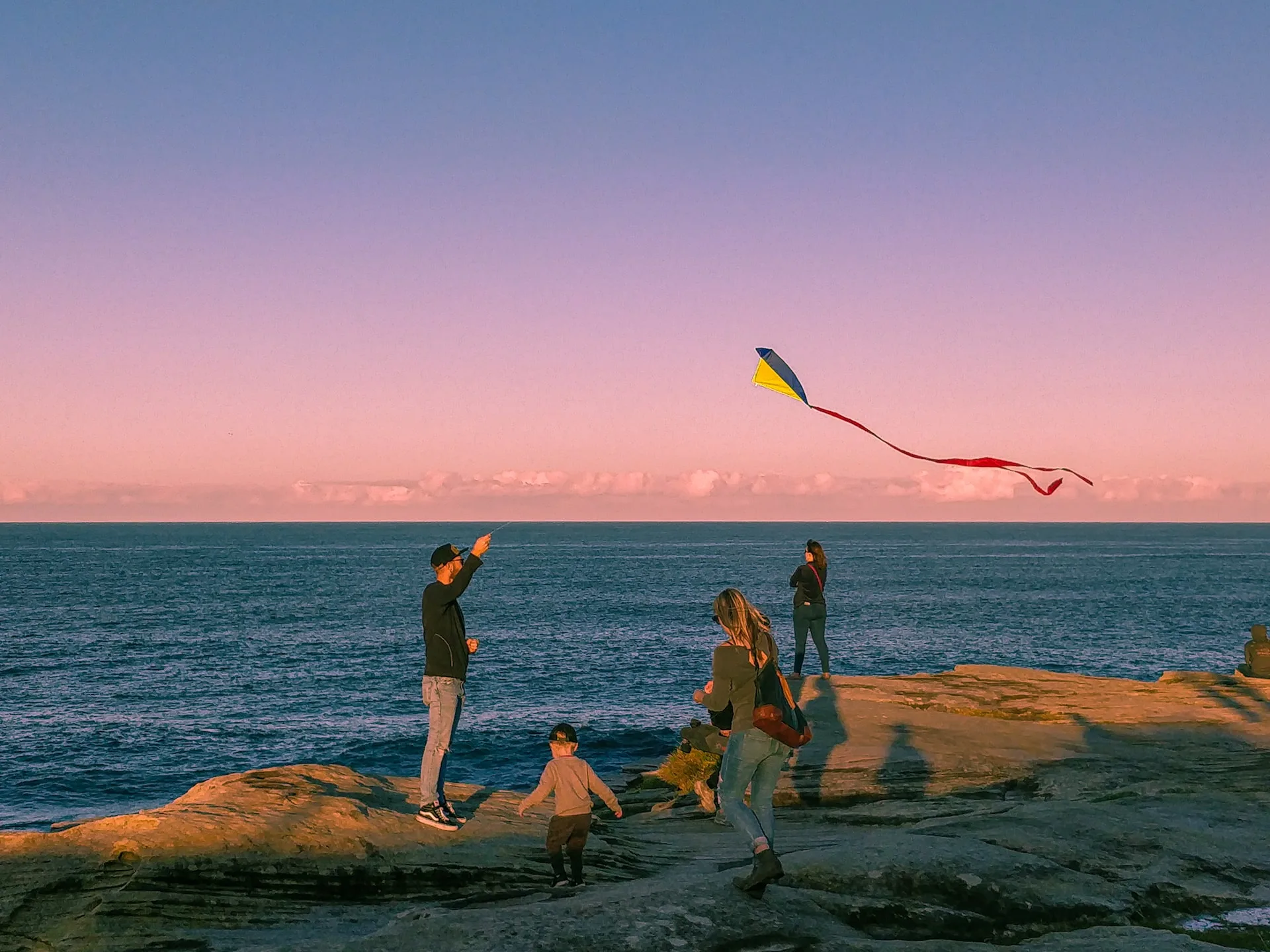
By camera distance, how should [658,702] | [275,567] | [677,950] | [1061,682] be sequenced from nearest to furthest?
[677,950] → [1061,682] → [658,702] → [275,567]

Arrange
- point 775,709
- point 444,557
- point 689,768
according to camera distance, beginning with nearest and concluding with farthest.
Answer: point 775,709, point 444,557, point 689,768

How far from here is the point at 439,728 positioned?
34.3 ft

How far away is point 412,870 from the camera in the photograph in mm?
9352

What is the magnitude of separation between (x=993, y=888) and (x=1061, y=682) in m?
14.0

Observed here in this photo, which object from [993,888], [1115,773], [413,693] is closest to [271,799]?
[993,888]

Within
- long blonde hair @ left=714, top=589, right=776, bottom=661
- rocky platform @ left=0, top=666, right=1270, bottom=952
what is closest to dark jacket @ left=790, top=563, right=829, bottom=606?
rocky platform @ left=0, top=666, right=1270, bottom=952

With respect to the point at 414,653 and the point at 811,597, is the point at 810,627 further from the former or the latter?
the point at 414,653

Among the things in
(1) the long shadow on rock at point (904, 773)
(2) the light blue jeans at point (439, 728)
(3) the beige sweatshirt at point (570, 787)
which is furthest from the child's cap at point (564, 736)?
(1) the long shadow on rock at point (904, 773)

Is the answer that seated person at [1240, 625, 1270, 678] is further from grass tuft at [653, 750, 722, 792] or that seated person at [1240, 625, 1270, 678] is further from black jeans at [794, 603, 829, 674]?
grass tuft at [653, 750, 722, 792]

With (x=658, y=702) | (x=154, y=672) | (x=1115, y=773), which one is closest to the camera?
(x=1115, y=773)

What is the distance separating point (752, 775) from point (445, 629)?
3692 mm

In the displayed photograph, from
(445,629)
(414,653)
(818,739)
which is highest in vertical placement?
(445,629)

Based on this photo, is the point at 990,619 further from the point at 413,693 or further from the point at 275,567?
the point at 275,567

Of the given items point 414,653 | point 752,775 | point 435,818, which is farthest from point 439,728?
point 414,653
